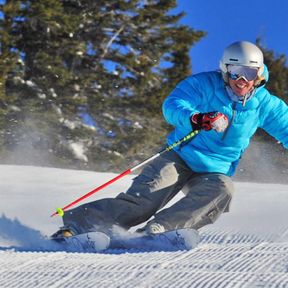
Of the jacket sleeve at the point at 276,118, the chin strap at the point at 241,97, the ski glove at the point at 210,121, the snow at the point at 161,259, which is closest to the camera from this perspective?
the snow at the point at 161,259

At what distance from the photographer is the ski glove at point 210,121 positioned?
3557mm

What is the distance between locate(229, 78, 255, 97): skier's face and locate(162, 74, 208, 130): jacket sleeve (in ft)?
0.67

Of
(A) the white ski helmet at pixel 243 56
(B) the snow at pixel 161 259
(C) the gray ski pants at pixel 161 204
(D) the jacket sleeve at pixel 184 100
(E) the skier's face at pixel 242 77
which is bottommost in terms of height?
(B) the snow at pixel 161 259

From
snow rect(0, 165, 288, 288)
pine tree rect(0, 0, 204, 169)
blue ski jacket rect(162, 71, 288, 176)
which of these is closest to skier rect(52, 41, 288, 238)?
blue ski jacket rect(162, 71, 288, 176)

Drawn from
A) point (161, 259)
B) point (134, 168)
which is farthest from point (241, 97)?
point (161, 259)

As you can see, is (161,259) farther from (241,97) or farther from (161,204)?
(241,97)

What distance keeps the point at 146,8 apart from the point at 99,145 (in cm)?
486

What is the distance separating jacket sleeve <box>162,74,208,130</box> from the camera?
3.85 m

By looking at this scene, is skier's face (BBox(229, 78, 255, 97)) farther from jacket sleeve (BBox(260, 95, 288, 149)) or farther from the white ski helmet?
jacket sleeve (BBox(260, 95, 288, 149))

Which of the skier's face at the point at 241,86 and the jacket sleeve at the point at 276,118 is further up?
the skier's face at the point at 241,86

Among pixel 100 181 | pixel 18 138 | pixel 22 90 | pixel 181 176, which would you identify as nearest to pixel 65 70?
pixel 22 90

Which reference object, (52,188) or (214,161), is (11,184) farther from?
(214,161)

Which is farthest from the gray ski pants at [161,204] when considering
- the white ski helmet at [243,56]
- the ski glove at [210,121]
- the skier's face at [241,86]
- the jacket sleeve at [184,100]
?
the white ski helmet at [243,56]

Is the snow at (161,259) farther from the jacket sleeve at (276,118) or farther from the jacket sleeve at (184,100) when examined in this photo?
the jacket sleeve at (184,100)
